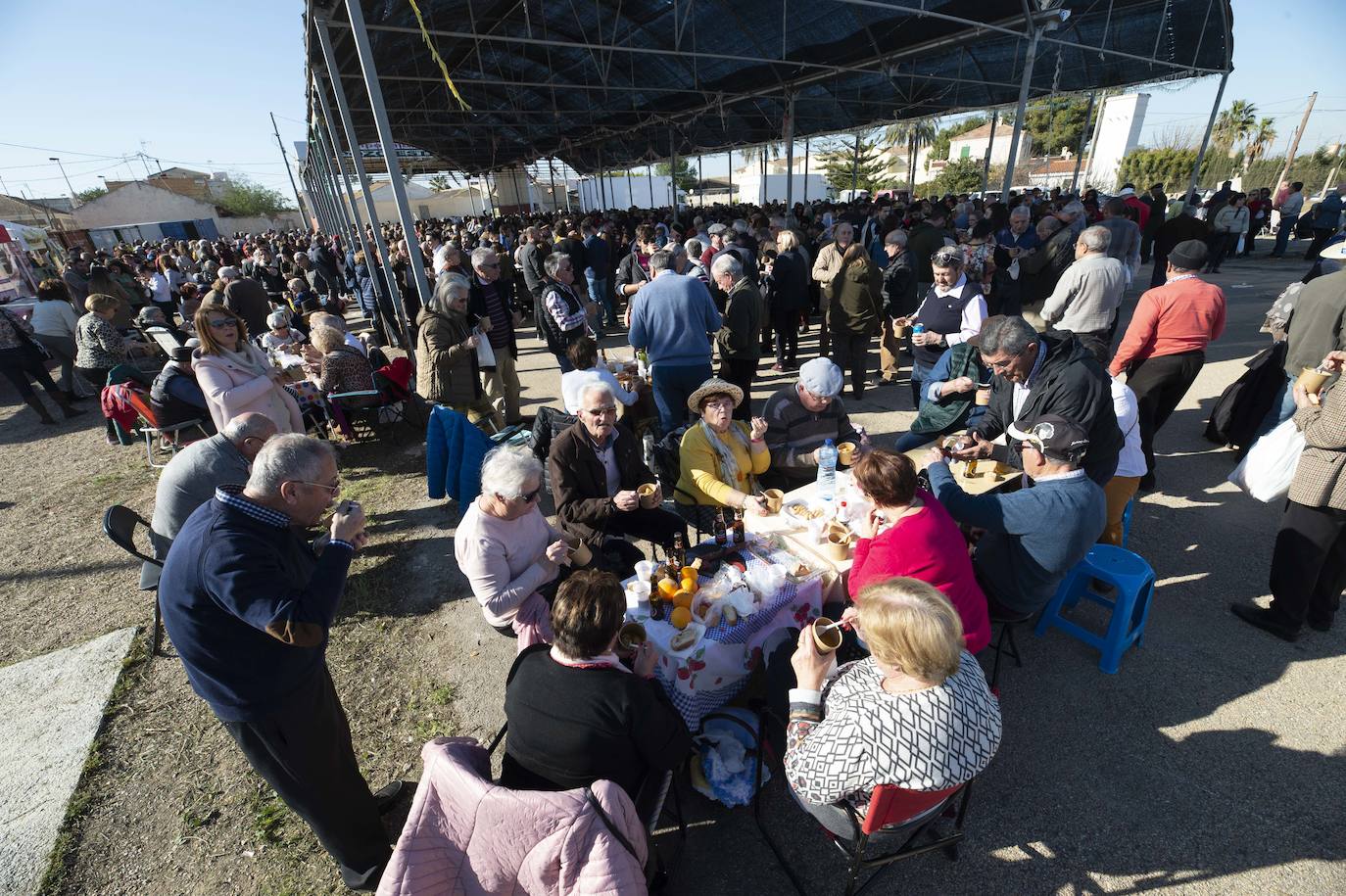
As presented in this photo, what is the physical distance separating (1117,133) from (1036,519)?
190 ft

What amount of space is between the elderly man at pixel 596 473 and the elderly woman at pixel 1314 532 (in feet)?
10.7

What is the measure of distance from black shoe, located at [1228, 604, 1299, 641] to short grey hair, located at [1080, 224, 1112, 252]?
120 inches

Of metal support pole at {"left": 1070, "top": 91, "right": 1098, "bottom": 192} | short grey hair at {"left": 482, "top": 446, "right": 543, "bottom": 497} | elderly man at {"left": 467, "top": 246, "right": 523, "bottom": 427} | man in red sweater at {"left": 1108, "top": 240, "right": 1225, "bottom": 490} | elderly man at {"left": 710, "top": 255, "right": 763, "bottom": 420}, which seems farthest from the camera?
metal support pole at {"left": 1070, "top": 91, "right": 1098, "bottom": 192}

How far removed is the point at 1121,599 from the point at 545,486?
4.41 m

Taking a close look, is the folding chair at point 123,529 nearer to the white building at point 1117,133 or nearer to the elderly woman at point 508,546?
the elderly woman at point 508,546

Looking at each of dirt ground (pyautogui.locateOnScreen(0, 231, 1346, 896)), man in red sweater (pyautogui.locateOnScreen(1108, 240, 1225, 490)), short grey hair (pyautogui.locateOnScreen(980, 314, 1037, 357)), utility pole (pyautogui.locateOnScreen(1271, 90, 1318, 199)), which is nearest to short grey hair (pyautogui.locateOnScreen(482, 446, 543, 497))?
dirt ground (pyautogui.locateOnScreen(0, 231, 1346, 896))

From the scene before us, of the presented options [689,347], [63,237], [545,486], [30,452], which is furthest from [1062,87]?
[63,237]

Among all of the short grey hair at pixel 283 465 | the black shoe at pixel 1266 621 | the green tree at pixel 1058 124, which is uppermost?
the green tree at pixel 1058 124

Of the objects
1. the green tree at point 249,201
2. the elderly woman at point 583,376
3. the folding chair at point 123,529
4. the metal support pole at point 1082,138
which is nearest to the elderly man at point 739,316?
the elderly woman at point 583,376

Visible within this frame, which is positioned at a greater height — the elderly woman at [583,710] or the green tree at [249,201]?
the green tree at [249,201]

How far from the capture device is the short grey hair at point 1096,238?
4.80 metres

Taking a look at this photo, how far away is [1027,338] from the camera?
328cm

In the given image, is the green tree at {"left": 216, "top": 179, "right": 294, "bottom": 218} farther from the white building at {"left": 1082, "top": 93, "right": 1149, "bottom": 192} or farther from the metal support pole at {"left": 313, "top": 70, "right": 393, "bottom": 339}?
the white building at {"left": 1082, "top": 93, "right": 1149, "bottom": 192}

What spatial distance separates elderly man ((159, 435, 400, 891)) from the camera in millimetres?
1729
